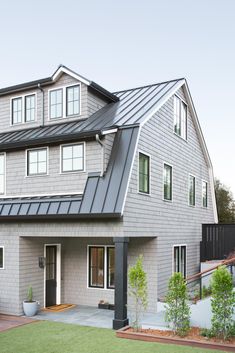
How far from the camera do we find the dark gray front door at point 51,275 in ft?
47.6

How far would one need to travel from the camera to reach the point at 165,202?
15.0 meters

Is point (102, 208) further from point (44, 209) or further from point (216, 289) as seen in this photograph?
point (216, 289)

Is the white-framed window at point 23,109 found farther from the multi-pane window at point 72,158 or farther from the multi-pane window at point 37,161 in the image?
the multi-pane window at point 72,158

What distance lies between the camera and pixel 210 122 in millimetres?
30562

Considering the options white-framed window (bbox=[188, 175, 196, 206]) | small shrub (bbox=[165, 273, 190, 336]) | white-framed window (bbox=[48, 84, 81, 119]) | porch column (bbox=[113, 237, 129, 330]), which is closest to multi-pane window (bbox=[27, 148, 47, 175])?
white-framed window (bbox=[48, 84, 81, 119])

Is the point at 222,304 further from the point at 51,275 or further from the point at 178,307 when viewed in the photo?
the point at 51,275

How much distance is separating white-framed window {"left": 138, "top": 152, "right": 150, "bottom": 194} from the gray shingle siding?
21 cm

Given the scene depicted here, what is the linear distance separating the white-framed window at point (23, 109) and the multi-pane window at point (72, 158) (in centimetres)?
272

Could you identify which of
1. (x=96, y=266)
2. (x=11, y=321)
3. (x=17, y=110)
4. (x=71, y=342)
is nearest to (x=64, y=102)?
(x=17, y=110)

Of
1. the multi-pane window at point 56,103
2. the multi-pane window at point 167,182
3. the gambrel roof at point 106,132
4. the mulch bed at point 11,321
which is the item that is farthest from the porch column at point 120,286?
the multi-pane window at point 56,103

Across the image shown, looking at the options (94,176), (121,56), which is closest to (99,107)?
(94,176)

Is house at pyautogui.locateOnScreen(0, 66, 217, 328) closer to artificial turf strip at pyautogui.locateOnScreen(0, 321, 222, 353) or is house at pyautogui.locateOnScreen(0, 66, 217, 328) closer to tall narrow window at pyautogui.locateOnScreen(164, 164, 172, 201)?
tall narrow window at pyautogui.locateOnScreen(164, 164, 172, 201)

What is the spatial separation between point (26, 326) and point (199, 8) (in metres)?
14.5

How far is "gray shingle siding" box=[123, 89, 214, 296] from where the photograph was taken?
12609mm
